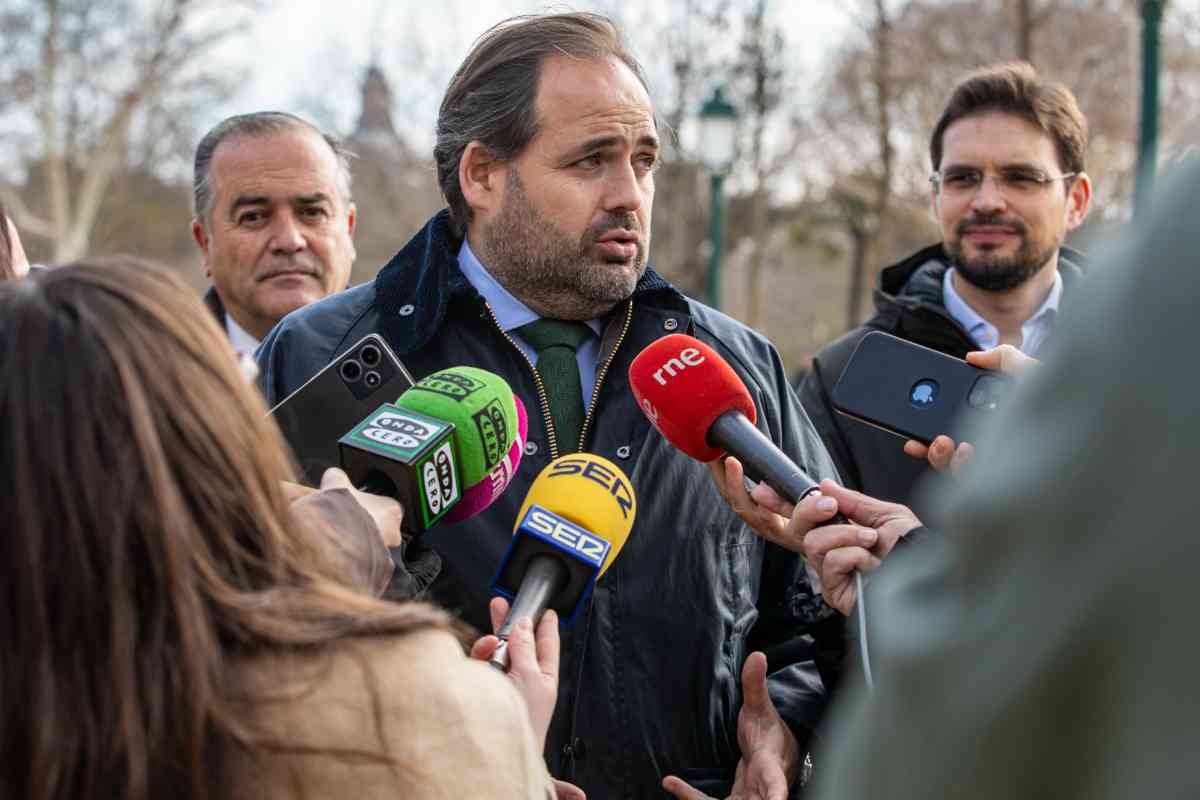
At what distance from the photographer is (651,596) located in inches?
112

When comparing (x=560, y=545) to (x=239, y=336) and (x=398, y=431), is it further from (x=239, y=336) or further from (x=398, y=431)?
(x=239, y=336)

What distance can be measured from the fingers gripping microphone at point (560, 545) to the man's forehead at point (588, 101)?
129 centimetres

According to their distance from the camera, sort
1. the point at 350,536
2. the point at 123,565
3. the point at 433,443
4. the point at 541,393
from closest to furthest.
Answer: the point at 123,565
the point at 350,536
the point at 433,443
the point at 541,393

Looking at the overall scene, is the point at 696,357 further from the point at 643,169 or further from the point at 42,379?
the point at 42,379

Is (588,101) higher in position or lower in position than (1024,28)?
lower

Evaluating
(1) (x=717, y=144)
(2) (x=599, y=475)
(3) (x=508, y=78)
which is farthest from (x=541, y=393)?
(1) (x=717, y=144)

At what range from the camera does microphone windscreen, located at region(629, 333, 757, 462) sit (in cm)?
248

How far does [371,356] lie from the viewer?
2.29 m

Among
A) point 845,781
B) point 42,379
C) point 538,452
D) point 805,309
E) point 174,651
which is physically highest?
point 42,379

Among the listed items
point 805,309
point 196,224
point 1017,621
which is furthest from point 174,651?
point 805,309

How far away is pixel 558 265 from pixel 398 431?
1.22 m

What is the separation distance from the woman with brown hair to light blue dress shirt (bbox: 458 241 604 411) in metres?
1.59

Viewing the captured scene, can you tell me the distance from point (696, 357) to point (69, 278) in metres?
1.31

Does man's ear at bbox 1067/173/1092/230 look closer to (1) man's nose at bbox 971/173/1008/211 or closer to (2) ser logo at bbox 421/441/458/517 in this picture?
(1) man's nose at bbox 971/173/1008/211
